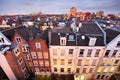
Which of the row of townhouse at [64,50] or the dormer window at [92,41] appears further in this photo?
the row of townhouse at [64,50]

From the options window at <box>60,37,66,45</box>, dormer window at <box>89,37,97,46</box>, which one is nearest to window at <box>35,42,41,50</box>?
window at <box>60,37,66,45</box>

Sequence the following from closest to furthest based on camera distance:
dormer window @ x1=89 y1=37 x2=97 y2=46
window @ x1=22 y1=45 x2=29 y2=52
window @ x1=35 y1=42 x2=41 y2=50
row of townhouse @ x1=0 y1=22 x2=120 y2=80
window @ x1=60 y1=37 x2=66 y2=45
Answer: dormer window @ x1=89 y1=37 x2=97 y2=46, window @ x1=60 y1=37 x2=66 y2=45, row of townhouse @ x1=0 y1=22 x2=120 y2=80, window @ x1=35 y1=42 x2=41 y2=50, window @ x1=22 y1=45 x2=29 y2=52

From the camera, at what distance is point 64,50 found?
25.2 m

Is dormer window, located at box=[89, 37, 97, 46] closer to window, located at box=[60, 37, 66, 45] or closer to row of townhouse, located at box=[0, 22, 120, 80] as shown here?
row of townhouse, located at box=[0, 22, 120, 80]

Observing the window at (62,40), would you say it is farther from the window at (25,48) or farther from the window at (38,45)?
the window at (25,48)

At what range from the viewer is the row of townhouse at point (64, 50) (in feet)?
77.6

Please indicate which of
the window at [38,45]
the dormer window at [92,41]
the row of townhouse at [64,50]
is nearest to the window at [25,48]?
the row of townhouse at [64,50]

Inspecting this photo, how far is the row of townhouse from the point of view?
23.6 metres

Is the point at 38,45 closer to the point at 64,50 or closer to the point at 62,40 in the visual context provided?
the point at 62,40

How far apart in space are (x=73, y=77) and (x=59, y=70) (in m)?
5.86

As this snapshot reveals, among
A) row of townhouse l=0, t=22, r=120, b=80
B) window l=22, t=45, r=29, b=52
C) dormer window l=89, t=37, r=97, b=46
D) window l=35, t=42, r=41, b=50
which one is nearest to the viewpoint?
dormer window l=89, t=37, r=97, b=46

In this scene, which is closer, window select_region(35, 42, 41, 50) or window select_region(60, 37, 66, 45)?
window select_region(60, 37, 66, 45)

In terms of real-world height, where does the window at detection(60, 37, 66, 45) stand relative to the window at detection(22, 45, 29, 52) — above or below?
above

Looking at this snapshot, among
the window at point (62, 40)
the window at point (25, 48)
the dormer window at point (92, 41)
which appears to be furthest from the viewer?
the window at point (25, 48)
